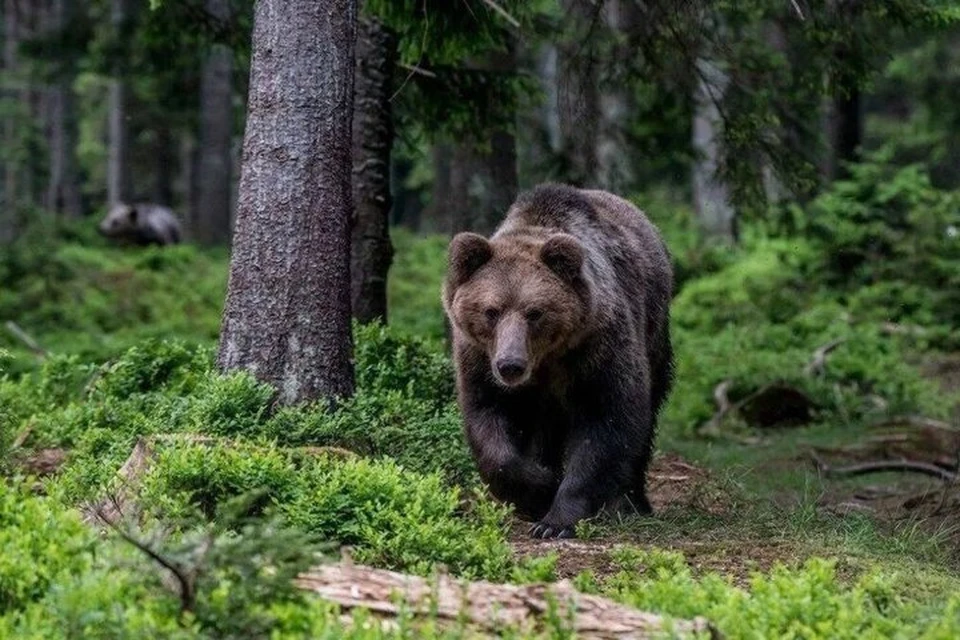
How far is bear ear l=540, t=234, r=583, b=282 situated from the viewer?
8422mm

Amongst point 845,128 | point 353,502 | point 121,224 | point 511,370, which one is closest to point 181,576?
point 353,502

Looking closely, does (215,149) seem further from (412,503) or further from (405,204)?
(405,204)

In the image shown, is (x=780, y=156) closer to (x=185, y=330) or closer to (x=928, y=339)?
(x=928, y=339)

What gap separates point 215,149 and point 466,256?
19.1m

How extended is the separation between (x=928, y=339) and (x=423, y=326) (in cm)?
644

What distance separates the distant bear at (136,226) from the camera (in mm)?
28438

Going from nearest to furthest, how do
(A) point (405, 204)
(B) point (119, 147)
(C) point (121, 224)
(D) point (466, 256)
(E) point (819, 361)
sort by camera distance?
(D) point (466, 256) → (E) point (819, 361) → (C) point (121, 224) → (B) point (119, 147) → (A) point (405, 204)

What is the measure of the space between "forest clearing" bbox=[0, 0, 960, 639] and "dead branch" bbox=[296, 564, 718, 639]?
0.02 metres

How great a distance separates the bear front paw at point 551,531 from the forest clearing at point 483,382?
0.18ft

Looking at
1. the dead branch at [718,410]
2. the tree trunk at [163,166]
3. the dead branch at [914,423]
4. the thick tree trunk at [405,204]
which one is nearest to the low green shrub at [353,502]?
the dead branch at [718,410]

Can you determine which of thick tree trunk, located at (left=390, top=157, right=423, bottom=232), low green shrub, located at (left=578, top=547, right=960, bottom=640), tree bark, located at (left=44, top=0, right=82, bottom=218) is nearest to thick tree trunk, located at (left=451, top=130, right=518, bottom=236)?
low green shrub, located at (left=578, top=547, right=960, bottom=640)

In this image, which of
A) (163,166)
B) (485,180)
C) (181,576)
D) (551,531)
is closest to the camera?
(181,576)

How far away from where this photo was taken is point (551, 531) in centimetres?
816

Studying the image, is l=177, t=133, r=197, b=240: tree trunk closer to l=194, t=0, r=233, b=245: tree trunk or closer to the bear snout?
l=194, t=0, r=233, b=245: tree trunk
